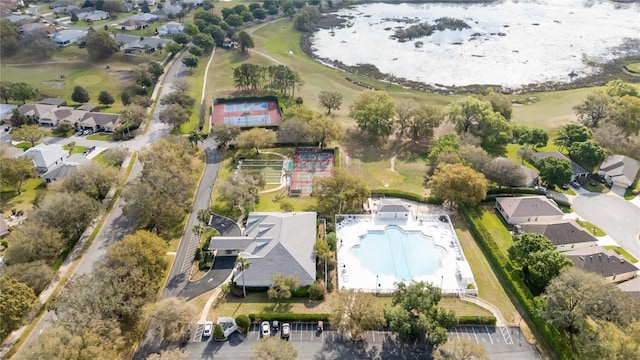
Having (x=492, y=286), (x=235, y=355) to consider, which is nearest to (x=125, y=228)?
(x=235, y=355)

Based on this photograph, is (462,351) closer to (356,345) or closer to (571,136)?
(356,345)

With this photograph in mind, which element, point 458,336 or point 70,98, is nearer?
point 458,336

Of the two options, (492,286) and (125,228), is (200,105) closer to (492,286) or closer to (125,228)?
(125,228)

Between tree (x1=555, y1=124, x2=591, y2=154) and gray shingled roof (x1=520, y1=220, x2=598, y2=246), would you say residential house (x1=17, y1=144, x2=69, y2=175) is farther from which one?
tree (x1=555, y1=124, x2=591, y2=154)

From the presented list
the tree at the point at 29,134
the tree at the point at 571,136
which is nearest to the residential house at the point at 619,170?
the tree at the point at 571,136

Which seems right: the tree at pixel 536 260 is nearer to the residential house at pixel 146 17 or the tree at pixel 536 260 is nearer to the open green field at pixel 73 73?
the open green field at pixel 73 73

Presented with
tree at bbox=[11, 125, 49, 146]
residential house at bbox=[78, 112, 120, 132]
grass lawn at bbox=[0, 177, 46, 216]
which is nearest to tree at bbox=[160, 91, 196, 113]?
residential house at bbox=[78, 112, 120, 132]
